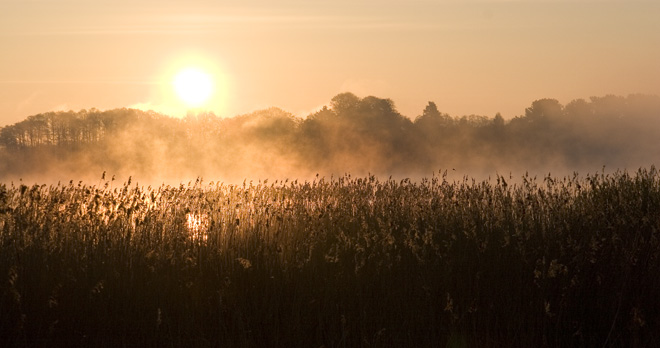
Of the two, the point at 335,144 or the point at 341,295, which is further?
the point at 335,144

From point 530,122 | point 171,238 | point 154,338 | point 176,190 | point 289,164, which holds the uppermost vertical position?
point 530,122

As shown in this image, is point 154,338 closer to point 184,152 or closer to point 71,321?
point 71,321

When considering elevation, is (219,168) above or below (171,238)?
above

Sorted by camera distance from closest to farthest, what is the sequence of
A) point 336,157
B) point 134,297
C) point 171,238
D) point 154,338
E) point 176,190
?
point 154,338, point 134,297, point 171,238, point 176,190, point 336,157

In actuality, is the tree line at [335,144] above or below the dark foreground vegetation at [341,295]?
above

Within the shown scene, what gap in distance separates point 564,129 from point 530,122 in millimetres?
2485

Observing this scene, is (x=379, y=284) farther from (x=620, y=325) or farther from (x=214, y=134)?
(x=214, y=134)

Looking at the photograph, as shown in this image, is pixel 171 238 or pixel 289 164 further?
pixel 289 164

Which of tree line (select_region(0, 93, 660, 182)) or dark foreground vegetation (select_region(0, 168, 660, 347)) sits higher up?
tree line (select_region(0, 93, 660, 182))

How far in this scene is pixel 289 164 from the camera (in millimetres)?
46469

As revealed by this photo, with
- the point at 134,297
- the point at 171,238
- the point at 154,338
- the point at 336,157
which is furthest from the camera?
the point at 336,157

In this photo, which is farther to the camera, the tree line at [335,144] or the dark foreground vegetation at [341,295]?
the tree line at [335,144]

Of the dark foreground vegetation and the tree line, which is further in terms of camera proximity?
the tree line

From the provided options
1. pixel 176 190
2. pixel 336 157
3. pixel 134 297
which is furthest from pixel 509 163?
pixel 134 297
